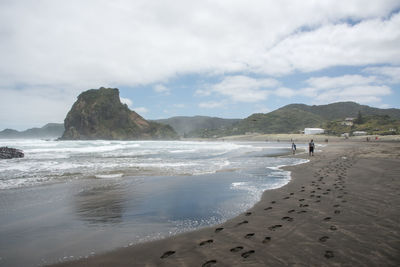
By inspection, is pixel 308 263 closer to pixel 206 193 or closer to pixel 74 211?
pixel 206 193

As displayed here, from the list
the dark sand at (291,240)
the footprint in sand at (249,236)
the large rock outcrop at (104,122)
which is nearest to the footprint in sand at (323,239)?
the dark sand at (291,240)

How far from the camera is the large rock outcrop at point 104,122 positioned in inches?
6270

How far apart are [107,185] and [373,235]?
416 inches

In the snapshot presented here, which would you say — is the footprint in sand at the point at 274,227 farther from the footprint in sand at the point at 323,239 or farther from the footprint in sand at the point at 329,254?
the footprint in sand at the point at 329,254

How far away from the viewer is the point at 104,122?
165625mm

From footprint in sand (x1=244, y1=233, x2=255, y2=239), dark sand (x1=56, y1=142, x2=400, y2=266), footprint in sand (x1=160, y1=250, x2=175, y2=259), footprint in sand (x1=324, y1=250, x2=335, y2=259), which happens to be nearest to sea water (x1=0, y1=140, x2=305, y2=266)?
dark sand (x1=56, y1=142, x2=400, y2=266)

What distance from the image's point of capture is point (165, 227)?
19.4ft

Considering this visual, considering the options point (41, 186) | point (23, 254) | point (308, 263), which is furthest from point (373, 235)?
point (41, 186)

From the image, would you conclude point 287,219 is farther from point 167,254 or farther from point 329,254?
point 167,254

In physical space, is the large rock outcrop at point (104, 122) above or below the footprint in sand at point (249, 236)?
above

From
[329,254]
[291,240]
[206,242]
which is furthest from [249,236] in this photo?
[329,254]

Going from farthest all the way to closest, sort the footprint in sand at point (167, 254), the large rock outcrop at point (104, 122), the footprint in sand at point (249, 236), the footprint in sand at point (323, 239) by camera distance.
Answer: the large rock outcrop at point (104, 122) < the footprint in sand at point (249, 236) < the footprint in sand at point (323, 239) < the footprint in sand at point (167, 254)

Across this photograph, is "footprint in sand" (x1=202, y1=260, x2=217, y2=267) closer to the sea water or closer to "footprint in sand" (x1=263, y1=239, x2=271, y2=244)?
"footprint in sand" (x1=263, y1=239, x2=271, y2=244)

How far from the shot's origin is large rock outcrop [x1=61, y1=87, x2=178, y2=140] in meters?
159
